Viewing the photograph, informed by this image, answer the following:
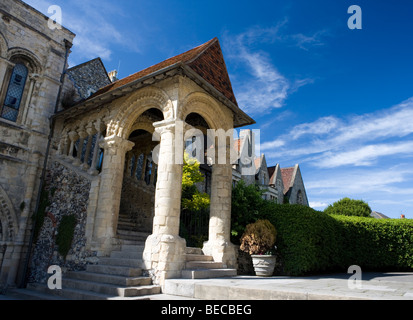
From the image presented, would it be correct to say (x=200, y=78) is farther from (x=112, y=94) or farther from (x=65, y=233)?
(x=65, y=233)

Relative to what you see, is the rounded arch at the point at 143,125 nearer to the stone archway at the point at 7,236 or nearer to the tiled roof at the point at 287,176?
the stone archway at the point at 7,236

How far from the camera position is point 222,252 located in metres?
7.67

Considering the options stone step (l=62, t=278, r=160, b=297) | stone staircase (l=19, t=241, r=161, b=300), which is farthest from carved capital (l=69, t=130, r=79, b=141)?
stone step (l=62, t=278, r=160, b=297)

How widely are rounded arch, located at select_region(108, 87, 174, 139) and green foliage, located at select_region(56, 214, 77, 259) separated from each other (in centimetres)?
273

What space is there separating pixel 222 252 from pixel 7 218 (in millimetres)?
6916

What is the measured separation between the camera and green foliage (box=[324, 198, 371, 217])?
22.3 metres

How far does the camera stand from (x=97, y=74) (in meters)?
13.7

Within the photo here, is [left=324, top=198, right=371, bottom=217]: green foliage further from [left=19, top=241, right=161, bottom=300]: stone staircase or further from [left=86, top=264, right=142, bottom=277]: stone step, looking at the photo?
[left=86, top=264, right=142, bottom=277]: stone step

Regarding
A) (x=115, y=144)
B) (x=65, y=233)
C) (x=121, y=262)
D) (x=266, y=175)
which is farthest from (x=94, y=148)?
(x=266, y=175)

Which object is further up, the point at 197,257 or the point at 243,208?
the point at 243,208

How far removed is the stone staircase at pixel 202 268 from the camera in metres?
6.25
